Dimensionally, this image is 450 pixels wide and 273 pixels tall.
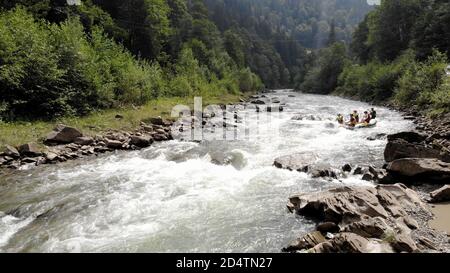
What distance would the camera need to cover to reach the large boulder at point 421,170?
13.6 metres

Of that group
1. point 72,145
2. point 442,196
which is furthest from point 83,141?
point 442,196

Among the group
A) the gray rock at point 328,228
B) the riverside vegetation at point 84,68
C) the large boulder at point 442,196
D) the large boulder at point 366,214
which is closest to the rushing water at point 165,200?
the gray rock at point 328,228

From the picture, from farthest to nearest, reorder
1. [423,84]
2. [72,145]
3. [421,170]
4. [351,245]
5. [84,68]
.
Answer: [423,84], [84,68], [72,145], [421,170], [351,245]

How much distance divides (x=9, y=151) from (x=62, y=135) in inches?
129

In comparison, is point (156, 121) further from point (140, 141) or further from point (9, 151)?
point (9, 151)

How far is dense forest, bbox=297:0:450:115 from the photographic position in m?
34.8

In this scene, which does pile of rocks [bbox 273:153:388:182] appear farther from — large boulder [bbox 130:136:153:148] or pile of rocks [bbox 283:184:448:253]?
large boulder [bbox 130:136:153:148]

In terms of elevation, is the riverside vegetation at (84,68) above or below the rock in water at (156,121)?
above

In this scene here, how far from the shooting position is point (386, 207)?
35.0 ft

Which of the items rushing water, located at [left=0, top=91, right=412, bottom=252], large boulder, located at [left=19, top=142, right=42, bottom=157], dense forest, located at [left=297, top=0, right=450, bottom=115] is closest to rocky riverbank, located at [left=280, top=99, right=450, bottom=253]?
rushing water, located at [left=0, top=91, right=412, bottom=252]

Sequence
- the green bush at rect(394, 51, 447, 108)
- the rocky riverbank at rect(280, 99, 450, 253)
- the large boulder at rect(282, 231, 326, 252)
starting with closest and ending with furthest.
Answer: the rocky riverbank at rect(280, 99, 450, 253), the large boulder at rect(282, 231, 326, 252), the green bush at rect(394, 51, 447, 108)

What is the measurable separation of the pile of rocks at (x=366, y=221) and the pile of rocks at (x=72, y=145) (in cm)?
1348

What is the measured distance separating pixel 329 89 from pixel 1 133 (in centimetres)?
8291

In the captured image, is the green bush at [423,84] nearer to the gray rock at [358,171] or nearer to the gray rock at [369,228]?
the gray rock at [358,171]
